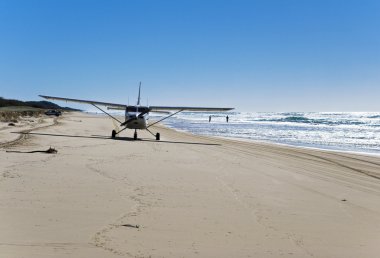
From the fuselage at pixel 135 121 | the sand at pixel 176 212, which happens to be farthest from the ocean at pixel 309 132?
the sand at pixel 176 212

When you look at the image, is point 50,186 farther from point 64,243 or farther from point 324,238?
point 324,238

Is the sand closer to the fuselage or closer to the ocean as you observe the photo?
the ocean

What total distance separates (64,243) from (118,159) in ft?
25.9

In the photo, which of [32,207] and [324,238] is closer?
[324,238]

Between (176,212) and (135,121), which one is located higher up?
(135,121)

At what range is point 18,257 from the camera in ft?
12.5

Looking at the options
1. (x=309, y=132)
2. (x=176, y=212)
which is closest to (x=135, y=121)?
(x=176, y=212)

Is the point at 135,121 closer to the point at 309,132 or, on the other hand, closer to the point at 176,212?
the point at 176,212

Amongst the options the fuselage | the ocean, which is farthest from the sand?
the fuselage

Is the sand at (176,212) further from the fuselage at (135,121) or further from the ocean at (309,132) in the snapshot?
the fuselage at (135,121)

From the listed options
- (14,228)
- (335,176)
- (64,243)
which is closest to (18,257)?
(64,243)

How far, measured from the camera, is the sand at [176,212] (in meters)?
4.50

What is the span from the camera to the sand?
450 centimetres

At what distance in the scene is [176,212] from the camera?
19.8 feet
